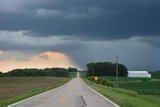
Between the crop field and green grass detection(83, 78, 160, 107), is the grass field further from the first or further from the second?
the crop field

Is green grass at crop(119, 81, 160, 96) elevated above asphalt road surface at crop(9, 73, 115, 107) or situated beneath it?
elevated above

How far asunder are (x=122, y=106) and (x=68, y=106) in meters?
3.20

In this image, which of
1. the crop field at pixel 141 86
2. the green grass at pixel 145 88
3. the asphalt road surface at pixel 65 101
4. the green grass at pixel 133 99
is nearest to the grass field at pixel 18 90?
the asphalt road surface at pixel 65 101

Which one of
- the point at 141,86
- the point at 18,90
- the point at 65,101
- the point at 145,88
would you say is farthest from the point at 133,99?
the point at 141,86

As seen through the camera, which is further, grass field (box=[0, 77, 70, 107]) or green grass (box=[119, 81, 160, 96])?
green grass (box=[119, 81, 160, 96])

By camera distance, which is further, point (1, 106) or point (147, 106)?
point (1, 106)

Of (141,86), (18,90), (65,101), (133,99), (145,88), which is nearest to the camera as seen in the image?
(65,101)

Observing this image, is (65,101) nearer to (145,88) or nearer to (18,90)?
(18,90)

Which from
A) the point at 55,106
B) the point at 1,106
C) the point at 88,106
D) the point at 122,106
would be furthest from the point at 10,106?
the point at 122,106

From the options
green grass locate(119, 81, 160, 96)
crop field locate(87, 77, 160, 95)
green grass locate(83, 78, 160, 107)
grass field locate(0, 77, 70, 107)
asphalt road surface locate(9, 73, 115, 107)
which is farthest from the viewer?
crop field locate(87, 77, 160, 95)

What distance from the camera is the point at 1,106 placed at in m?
28.1

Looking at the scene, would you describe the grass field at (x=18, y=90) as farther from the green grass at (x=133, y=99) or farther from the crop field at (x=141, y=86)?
the crop field at (x=141, y=86)

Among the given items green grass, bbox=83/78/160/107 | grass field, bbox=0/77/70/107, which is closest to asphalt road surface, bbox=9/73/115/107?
green grass, bbox=83/78/160/107

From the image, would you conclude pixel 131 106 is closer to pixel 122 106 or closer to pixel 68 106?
pixel 122 106
